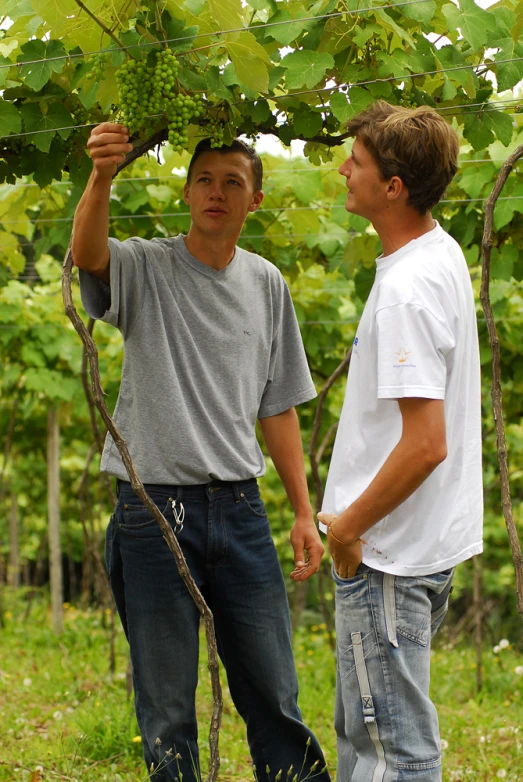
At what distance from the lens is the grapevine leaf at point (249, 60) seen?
2.01 meters

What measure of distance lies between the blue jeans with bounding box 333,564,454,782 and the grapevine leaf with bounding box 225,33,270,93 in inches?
44.4

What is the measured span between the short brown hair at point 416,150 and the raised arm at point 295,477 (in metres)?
0.87

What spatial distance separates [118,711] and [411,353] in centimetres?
262

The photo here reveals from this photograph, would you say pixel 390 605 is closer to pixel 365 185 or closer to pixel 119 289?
pixel 365 185

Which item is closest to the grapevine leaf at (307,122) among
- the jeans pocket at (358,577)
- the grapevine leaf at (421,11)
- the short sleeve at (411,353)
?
the grapevine leaf at (421,11)

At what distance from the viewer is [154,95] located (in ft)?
6.56

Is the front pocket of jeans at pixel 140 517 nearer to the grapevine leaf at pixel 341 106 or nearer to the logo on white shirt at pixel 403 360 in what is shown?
the logo on white shirt at pixel 403 360

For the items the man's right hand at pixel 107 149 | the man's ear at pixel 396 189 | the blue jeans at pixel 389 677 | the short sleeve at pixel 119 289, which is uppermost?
the man's right hand at pixel 107 149

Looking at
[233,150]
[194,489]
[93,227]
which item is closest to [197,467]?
[194,489]

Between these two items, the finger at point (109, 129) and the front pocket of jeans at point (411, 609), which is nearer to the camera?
the front pocket of jeans at point (411, 609)

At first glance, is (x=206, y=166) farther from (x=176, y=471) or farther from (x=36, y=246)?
(x=36, y=246)

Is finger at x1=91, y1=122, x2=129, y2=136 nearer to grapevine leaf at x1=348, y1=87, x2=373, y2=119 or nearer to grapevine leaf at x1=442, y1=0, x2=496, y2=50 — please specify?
grapevine leaf at x1=348, y1=87, x2=373, y2=119

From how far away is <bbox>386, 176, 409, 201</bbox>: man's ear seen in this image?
1808mm

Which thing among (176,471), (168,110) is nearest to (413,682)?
(176,471)
